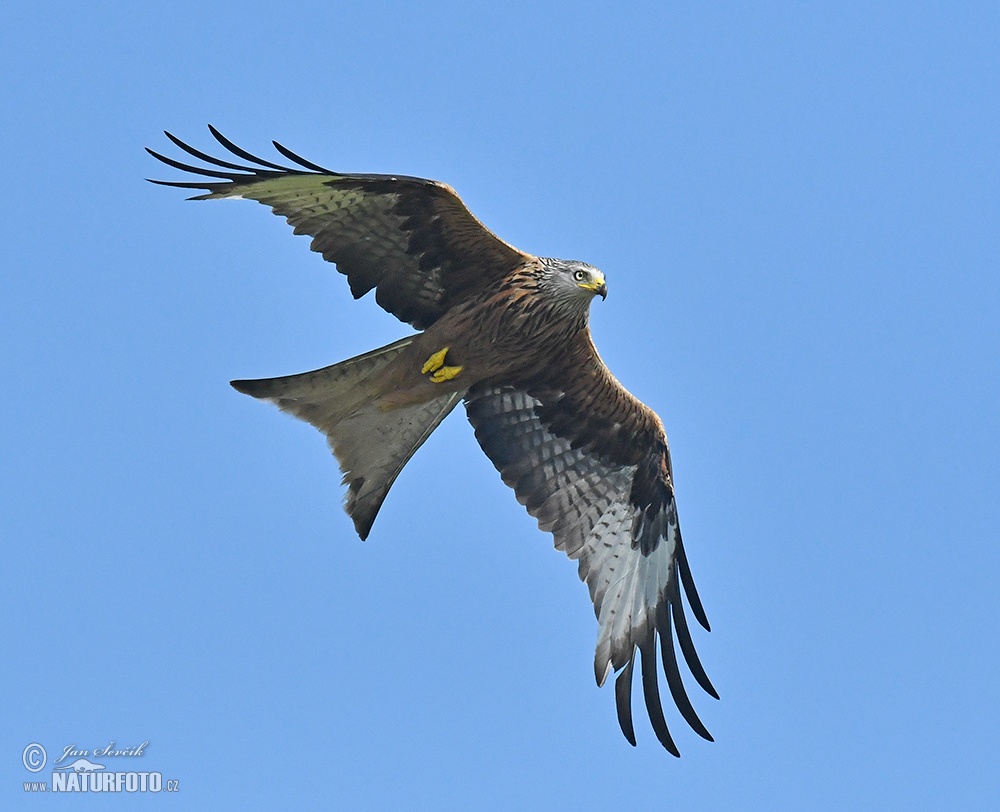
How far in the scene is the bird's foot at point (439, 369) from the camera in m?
10.4

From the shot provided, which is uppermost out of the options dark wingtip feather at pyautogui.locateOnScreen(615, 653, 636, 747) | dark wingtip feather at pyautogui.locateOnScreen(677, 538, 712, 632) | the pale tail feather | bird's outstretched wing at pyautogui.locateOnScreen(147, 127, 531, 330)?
bird's outstretched wing at pyautogui.locateOnScreen(147, 127, 531, 330)

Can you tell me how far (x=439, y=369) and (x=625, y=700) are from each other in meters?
2.69

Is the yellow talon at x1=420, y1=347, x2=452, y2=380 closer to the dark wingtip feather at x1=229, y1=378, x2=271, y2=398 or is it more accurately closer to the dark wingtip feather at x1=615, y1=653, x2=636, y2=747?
the dark wingtip feather at x1=229, y1=378, x2=271, y2=398

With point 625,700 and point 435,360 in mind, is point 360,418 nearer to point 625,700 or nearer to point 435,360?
point 435,360

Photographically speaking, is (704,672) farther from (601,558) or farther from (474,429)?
(474,429)

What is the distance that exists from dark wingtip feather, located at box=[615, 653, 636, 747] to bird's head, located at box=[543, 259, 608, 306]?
2.70 metres

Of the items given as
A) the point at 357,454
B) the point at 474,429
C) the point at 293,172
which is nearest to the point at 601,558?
the point at 474,429

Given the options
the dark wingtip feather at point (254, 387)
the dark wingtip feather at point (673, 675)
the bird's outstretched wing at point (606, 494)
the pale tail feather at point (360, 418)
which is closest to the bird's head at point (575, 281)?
the bird's outstretched wing at point (606, 494)

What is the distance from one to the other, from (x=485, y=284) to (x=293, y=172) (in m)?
1.58

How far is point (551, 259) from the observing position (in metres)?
10.3

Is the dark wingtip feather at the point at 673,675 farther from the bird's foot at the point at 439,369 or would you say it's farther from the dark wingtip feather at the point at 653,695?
the bird's foot at the point at 439,369

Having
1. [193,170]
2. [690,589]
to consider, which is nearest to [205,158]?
[193,170]

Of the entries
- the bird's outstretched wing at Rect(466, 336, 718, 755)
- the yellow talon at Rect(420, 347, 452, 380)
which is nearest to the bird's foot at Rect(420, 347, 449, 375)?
the yellow talon at Rect(420, 347, 452, 380)

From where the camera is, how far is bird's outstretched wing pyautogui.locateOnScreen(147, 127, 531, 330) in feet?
31.8
